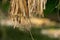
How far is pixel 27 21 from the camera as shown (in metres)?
1.34

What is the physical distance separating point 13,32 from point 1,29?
70 cm

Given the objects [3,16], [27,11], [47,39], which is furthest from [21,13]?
[3,16]

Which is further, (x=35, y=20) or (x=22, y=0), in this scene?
(x=35, y=20)

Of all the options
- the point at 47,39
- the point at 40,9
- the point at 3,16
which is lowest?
the point at 47,39

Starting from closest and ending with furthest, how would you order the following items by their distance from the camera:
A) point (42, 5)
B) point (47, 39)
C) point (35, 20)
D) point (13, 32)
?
point (42, 5), point (47, 39), point (13, 32), point (35, 20)

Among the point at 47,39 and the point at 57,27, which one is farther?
the point at 57,27

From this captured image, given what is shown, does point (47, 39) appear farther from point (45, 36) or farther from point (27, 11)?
point (27, 11)

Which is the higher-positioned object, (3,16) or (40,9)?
(40,9)

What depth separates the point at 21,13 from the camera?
133cm

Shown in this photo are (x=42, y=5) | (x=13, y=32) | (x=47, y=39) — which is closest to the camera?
(x=42, y=5)

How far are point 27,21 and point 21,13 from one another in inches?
2.5

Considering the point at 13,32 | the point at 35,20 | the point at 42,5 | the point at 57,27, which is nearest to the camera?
the point at 42,5

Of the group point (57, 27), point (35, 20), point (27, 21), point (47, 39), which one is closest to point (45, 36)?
point (47, 39)

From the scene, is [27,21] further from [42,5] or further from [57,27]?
[57,27]
